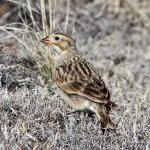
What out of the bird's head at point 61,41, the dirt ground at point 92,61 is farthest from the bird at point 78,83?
the dirt ground at point 92,61

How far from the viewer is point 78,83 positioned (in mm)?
6504

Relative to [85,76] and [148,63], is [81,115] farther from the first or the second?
[148,63]

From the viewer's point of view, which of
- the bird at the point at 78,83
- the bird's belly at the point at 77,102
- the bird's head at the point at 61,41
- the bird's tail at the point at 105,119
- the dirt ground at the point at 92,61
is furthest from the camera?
the bird's head at the point at 61,41

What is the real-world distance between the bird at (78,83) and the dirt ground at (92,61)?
0.14 meters

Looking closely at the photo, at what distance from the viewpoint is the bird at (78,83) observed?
20.5 feet

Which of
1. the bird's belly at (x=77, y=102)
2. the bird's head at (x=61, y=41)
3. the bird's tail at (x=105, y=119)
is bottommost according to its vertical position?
the bird's tail at (x=105, y=119)

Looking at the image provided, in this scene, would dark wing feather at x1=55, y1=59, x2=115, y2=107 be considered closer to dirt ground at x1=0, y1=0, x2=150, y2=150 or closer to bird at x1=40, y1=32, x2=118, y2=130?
bird at x1=40, y1=32, x2=118, y2=130

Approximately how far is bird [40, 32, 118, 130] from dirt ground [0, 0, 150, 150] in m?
0.14

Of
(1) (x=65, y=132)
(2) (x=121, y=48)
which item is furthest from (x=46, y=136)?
(2) (x=121, y=48)

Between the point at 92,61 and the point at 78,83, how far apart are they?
2888mm

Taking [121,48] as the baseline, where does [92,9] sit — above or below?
above

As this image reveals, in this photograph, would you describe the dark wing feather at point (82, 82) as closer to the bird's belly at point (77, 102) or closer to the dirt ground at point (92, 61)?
the bird's belly at point (77, 102)

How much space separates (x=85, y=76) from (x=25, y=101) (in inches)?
27.7

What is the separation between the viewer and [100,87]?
6.43 metres
